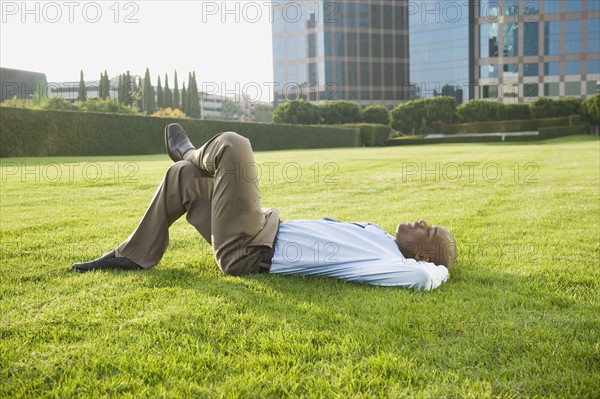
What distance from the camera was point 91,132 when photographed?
23391 mm

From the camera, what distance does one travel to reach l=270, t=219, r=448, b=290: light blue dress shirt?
3.24m

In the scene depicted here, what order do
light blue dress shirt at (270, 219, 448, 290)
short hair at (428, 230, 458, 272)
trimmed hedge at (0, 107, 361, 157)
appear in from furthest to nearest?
trimmed hedge at (0, 107, 361, 157) → short hair at (428, 230, 458, 272) → light blue dress shirt at (270, 219, 448, 290)

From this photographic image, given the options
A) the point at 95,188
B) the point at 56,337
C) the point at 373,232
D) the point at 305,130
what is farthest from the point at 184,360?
the point at 305,130

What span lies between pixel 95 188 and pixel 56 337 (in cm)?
724

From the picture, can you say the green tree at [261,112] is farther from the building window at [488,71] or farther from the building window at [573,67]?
the building window at [573,67]

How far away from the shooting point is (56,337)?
2422 mm

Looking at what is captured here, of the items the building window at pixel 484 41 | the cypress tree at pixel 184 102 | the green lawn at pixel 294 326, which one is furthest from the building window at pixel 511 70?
the green lawn at pixel 294 326

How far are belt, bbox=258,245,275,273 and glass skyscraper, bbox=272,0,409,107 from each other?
80.5 meters

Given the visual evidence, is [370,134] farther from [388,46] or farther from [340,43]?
[388,46]

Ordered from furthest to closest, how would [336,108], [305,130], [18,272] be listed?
1. [336,108]
2. [305,130]
3. [18,272]

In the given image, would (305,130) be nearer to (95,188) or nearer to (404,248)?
(95,188)

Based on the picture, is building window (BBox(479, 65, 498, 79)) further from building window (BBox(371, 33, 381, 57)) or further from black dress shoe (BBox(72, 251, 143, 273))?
black dress shoe (BBox(72, 251, 143, 273))

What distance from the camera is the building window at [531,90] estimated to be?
6969 centimetres

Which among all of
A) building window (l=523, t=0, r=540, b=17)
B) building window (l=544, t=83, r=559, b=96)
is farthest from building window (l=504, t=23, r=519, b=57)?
building window (l=544, t=83, r=559, b=96)
